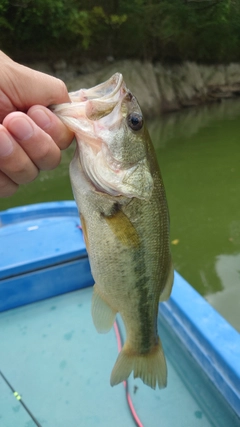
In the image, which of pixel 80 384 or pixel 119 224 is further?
pixel 80 384

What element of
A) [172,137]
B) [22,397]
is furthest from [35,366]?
[172,137]

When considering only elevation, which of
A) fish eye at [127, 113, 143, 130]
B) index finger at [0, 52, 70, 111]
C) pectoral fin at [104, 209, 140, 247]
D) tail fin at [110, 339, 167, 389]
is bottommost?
tail fin at [110, 339, 167, 389]

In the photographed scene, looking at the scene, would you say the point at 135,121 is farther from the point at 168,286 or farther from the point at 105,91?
the point at 168,286

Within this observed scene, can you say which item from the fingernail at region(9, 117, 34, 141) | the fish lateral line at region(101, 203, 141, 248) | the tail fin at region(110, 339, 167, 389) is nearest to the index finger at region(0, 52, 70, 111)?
the fingernail at region(9, 117, 34, 141)

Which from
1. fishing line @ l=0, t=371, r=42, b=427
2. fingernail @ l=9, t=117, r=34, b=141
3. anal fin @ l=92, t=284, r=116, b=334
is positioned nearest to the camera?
fingernail @ l=9, t=117, r=34, b=141

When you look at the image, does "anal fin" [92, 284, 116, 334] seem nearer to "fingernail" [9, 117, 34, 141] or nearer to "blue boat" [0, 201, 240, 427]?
"fingernail" [9, 117, 34, 141]

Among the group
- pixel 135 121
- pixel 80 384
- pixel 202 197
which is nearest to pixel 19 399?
pixel 80 384

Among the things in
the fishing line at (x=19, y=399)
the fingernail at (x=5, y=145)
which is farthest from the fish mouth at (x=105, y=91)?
the fishing line at (x=19, y=399)
